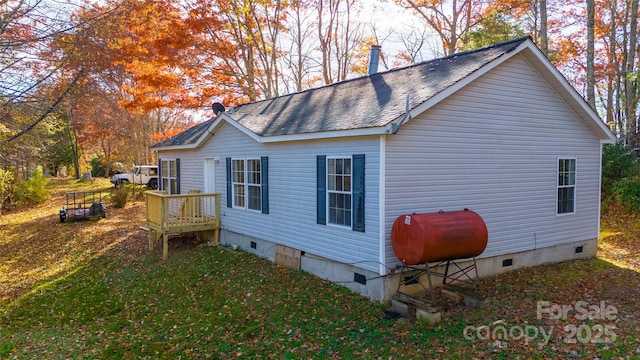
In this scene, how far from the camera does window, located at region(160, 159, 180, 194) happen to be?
14.4m

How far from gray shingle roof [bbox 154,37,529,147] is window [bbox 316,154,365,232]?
2.27ft

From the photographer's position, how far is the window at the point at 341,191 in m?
7.32

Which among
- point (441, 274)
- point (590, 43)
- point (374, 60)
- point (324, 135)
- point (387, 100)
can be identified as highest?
point (590, 43)

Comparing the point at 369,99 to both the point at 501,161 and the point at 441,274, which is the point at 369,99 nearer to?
the point at 501,161

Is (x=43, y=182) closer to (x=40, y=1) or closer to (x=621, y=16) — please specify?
(x=40, y=1)

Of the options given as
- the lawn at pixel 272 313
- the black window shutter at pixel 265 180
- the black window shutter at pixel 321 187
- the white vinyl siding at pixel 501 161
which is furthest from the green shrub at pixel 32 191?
the white vinyl siding at pixel 501 161

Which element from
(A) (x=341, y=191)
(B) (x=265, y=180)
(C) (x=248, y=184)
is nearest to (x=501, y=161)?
(A) (x=341, y=191)

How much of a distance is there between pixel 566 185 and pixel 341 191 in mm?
5761

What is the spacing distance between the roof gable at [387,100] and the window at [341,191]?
597 millimetres

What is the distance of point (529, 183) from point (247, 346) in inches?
269

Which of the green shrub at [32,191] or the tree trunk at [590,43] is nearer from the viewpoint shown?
the tree trunk at [590,43]

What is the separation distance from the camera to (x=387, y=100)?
26.0ft

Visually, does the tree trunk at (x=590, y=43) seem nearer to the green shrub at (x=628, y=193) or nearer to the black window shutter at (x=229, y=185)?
the green shrub at (x=628, y=193)

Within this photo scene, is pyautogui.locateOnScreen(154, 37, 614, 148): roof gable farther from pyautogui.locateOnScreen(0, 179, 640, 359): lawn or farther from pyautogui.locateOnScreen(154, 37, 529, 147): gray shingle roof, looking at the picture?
pyautogui.locateOnScreen(0, 179, 640, 359): lawn
